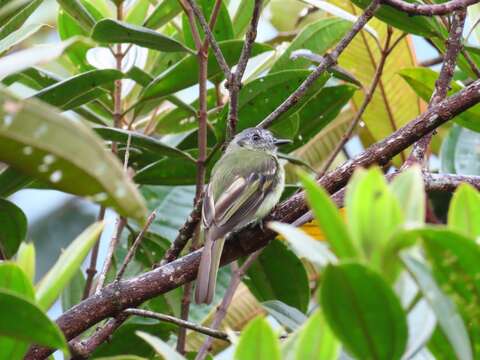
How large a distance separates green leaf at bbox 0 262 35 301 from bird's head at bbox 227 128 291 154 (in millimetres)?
2539

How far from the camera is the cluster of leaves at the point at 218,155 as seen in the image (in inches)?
44.6

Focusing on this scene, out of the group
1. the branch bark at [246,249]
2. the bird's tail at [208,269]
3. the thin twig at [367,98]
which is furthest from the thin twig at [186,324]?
the thin twig at [367,98]

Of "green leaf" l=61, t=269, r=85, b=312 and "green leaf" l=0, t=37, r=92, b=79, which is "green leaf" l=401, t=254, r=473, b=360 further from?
"green leaf" l=61, t=269, r=85, b=312

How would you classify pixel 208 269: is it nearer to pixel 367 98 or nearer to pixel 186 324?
pixel 186 324

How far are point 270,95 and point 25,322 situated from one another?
190cm

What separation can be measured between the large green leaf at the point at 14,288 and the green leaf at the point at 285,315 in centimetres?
57

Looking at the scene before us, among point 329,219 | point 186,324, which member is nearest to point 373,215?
point 329,219

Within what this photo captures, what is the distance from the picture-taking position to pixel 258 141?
4781 millimetres

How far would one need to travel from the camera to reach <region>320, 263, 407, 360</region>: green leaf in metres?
1.11

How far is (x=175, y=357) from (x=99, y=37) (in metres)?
1.65

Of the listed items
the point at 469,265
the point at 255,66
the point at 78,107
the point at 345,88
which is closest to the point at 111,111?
the point at 78,107

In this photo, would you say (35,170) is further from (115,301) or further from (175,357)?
(115,301)

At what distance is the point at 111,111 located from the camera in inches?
136

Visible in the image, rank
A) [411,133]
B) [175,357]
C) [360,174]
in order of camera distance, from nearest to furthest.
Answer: [360,174]
[175,357]
[411,133]
